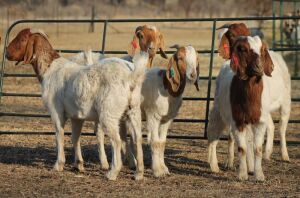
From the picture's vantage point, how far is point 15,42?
10.9m

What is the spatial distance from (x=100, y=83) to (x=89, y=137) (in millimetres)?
4311

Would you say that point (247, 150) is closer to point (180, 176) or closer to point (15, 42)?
point (180, 176)

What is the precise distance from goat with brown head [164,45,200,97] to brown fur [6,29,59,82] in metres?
1.82

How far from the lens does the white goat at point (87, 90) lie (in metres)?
9.66

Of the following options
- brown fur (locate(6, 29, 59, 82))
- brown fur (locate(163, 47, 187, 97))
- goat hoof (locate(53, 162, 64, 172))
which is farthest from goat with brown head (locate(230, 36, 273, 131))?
brown fur (locate(6, 29, 59, 82))

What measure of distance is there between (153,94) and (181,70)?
0.49 meters

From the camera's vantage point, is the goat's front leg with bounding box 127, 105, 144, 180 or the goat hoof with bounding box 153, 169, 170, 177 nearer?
the goat's front leg with bounding box 127, 105, 144, 180

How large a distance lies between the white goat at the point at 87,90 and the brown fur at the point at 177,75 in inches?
20.3

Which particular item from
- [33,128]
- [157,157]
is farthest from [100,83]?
[33,128]

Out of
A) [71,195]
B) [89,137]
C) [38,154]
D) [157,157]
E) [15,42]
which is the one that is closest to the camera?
[71,195]

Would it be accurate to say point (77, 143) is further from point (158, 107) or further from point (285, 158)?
point (285, 158)

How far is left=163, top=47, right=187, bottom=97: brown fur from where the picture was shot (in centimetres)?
1011

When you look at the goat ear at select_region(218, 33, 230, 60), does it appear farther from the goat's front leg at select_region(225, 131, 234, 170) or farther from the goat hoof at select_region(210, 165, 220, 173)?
the goat hoof at select_region(210, 165, 220, 173)

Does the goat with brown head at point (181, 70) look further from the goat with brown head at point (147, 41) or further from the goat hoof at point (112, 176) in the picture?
the goat with brown head at point (147, 41)
